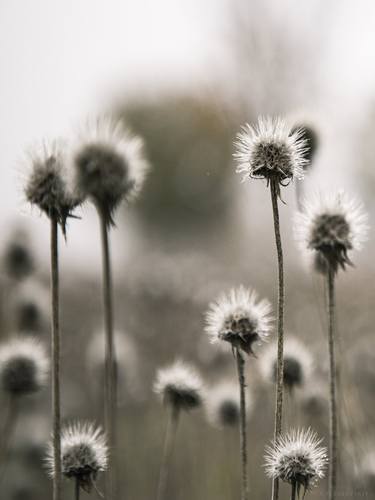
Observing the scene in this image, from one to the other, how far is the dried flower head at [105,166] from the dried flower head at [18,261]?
2.73 metres

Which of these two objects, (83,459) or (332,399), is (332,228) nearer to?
(332,399)

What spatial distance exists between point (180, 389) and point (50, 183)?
130cm

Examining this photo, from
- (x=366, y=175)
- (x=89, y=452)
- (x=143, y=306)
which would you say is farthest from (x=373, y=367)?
(x=366, y=175)

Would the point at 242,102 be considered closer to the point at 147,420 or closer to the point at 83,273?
the point at 83,273

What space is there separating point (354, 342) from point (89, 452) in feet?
12.7

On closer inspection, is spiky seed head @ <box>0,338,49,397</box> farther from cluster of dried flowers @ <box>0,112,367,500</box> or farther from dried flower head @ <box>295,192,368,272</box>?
dried flower head @ <box>295,192,368,272</box>

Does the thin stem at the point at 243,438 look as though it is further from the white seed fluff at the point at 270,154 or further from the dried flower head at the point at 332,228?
the white seed fluff at the point at 270,154

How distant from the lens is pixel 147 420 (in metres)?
7.00

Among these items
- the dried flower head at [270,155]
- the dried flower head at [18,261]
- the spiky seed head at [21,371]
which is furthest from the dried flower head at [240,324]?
the dried flower head at [18,261]

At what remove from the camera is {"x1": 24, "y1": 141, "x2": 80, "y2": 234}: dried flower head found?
7.67 feet

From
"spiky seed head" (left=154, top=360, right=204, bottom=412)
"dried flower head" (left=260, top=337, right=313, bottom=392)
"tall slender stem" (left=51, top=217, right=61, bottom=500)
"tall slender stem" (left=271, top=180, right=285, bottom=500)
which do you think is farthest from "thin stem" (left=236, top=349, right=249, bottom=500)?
"spiky seed head" (left=154, top=360, right=204, bottom=412)

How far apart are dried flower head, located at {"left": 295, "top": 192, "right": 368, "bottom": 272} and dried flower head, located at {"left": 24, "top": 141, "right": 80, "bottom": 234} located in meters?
0.82

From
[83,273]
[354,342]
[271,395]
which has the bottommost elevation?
[271,395]

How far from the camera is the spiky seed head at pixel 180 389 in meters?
3.20
